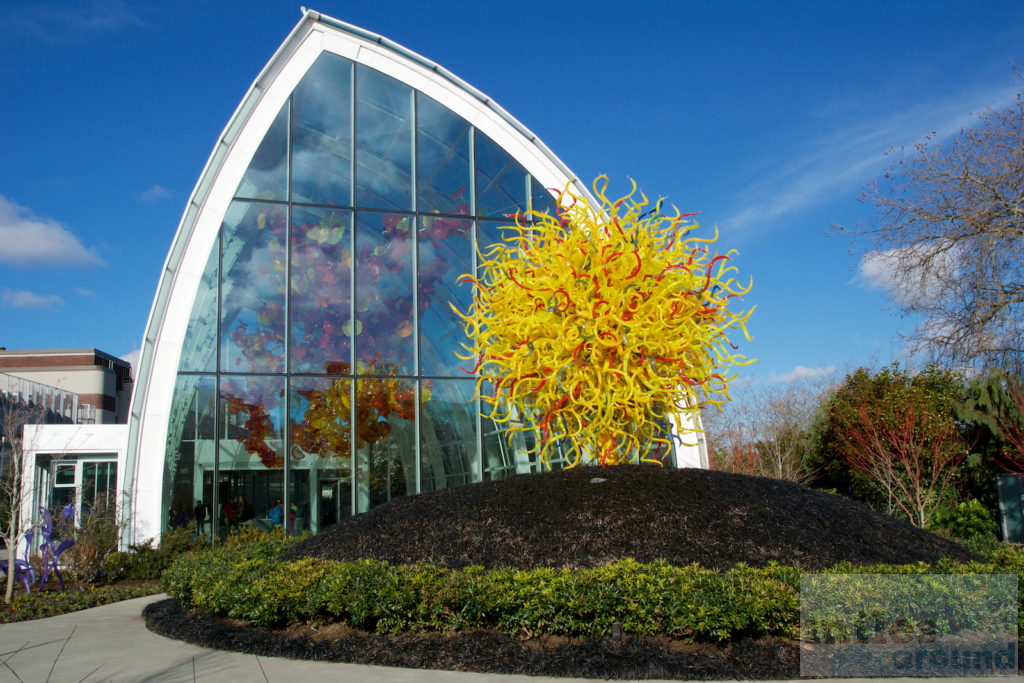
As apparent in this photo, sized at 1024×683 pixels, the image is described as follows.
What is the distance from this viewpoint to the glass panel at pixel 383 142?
49.2ft

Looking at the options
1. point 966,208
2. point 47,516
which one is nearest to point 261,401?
point 47,516

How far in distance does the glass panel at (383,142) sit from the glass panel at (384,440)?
3.75 m

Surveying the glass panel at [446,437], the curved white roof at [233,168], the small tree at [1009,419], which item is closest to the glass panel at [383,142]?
the curved white roof at [233,168]

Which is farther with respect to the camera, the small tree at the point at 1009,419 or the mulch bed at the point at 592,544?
the small tree at the point at 1009,419

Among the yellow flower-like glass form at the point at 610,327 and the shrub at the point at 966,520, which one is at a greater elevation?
the yellow flower-like glass form at the point at 610,327

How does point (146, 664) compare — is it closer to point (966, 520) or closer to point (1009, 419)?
point (966, 520)

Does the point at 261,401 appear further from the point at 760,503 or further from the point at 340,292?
the point at 760,503

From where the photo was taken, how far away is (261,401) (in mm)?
13664

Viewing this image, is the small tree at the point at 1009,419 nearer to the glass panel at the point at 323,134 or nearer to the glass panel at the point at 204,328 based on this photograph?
the glass panel at the point at 323,134

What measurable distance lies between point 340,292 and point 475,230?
3.07 metres

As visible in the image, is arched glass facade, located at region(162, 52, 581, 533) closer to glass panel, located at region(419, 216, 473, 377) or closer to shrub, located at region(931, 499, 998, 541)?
glass panel, located at region(419, 216, 473, 377)

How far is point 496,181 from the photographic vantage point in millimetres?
15648

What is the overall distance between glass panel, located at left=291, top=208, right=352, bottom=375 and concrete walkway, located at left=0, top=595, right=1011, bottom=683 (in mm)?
6555

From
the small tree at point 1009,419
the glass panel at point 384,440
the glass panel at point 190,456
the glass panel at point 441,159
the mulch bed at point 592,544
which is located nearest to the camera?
the mulch bed at point 592,544
